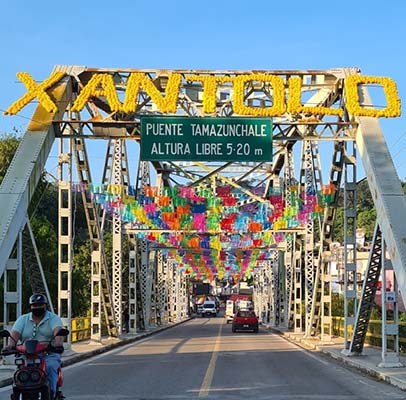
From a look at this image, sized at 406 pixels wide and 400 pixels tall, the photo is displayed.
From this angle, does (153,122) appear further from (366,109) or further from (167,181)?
(167,181)

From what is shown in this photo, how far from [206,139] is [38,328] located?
13601 millimetres

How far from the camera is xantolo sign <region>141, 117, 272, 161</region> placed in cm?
2238

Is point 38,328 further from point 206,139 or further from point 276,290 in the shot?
point 276,290

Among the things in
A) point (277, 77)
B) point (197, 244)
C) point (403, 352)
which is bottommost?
point (403, 352)

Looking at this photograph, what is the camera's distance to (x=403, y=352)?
24328 millimetres

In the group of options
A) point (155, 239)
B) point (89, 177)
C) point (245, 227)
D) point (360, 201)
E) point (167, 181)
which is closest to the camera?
point (89, 177)

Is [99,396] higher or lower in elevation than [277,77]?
lower

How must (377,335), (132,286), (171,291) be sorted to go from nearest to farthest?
(377,335) < (132,286) < (171,291)

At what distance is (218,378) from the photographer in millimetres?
18375

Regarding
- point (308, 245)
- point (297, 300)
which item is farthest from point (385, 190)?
point (297, 300)

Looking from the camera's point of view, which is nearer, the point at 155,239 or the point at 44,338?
the point at 44,338

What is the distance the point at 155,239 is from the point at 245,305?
3541 centimetres

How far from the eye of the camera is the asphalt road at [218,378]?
15.0 meters

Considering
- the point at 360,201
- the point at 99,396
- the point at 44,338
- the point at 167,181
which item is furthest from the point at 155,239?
the point at 360,201
